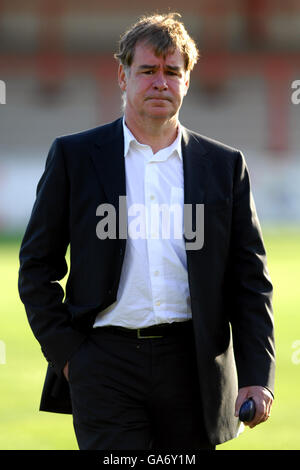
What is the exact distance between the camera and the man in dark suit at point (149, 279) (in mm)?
3160

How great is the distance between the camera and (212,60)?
28.7m

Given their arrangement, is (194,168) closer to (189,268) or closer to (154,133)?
(154,133)

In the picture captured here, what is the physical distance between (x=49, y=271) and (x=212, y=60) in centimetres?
2607

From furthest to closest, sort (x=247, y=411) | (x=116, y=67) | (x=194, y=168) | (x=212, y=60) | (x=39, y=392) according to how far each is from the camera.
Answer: (x=212, y=60), (x=116, y=67), (x=39, y=392), (x=194, y=168), (x=247, y=411)

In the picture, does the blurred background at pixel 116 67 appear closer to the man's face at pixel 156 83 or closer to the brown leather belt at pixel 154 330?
the man's face at pixel 156 83

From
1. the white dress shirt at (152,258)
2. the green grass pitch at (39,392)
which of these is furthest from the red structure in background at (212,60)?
the white dress shirt at (152,258)

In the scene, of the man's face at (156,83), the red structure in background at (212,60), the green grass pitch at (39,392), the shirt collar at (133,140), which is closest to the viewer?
the man's face at (156,83)

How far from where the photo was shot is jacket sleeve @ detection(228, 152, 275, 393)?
129 inches

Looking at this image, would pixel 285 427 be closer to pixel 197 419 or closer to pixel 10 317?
pixel 197 419

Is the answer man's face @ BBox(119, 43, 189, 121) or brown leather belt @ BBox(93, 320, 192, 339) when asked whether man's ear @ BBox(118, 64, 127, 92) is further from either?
brown leather belt @ BBox(93, 320, 192, 339)

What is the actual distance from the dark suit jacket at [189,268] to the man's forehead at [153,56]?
11.5 inches

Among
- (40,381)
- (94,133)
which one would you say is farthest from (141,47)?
(40,381)

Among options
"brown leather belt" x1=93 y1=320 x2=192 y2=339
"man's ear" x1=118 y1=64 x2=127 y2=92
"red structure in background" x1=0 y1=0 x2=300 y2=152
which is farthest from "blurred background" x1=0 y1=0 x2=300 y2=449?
"brown leather belt" x1=93 y1=320 x2=192 y2=339

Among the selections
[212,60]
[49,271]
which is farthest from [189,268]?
[212,60]
